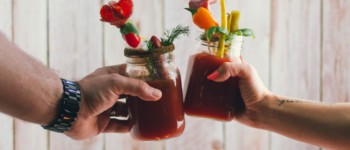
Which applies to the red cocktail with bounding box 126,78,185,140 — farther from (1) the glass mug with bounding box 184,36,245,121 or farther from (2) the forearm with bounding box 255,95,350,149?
(2) the forearm with bounding box 255,95,350,149

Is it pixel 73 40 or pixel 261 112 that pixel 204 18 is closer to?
pixel 261 112

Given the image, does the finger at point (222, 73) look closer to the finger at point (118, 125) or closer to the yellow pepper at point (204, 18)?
the yellow pepper at point (204, 18)

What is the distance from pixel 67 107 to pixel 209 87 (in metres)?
0.30

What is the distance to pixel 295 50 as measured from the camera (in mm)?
1848

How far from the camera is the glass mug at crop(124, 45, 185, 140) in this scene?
1.15 m

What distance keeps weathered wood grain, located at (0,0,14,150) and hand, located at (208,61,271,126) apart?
0.67 m

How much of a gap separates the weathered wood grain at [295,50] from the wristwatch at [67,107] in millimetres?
842

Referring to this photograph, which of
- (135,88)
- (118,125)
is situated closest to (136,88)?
(135,88)

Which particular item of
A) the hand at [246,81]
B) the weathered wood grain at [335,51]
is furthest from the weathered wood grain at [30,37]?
the weathered wood grain at [335,51]

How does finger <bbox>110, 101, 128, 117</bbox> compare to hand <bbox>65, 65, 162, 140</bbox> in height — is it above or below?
below

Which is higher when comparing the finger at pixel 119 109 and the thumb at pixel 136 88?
the thumb at pixel 136 88

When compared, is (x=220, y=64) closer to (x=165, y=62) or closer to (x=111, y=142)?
(x=165, y=62)

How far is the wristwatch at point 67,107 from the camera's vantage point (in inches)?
44.8

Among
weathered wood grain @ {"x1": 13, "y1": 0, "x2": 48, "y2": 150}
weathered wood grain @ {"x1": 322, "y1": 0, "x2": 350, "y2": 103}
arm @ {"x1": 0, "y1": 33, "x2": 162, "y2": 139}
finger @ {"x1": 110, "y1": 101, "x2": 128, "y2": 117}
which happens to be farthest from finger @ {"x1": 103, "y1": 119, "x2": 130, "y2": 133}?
weathered wood grain @ {"x1": 322, "y1": 0, "x2": 350, "y2": 103}
